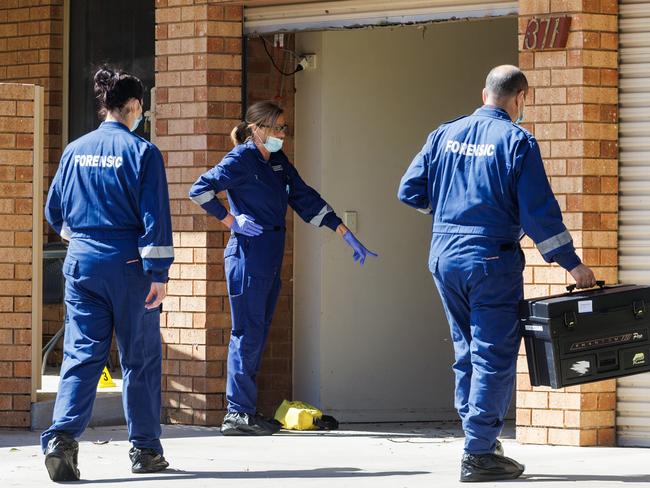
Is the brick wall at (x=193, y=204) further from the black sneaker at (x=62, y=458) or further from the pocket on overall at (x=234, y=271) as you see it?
the black sneaker at (x=62, y=458)

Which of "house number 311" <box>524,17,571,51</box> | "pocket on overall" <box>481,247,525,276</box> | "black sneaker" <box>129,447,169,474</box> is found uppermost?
"house number 311" <box>524,17,571,51</box>

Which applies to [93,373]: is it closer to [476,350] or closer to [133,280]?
[133,280]

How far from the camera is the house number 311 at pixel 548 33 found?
8.01m

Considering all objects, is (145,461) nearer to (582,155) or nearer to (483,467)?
(483,467)

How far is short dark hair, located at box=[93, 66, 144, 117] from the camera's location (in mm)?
7027

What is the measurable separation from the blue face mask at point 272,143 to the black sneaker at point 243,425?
1.67m

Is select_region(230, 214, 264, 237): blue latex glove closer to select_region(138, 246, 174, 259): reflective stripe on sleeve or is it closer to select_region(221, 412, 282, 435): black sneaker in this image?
select_region(221, 412, 282, 435): black sneaker

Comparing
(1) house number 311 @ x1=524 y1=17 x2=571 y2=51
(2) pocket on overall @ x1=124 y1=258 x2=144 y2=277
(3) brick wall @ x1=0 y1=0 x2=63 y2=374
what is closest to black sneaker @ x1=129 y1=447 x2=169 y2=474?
(2) pocket on overall @ x1=124 y1=258 x2=144 y2=277

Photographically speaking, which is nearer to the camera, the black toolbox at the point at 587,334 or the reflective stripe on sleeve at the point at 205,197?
the black toolbox at the point at 587,334

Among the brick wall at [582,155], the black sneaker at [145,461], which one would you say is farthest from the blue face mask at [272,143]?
the black sneaker at [145,461]

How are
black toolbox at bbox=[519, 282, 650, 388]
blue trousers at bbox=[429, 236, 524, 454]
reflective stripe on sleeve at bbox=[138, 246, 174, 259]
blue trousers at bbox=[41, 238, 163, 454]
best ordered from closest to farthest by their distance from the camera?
black toolbox at bbox=[519, 282, 650, 388]
blue trousers at bbox=[429, 236, 524, 454]
reflective stripe on sleeve at bbox=[138, 246, 174, 259]
blue trousers at bbox=[41, 238, 163, 454]

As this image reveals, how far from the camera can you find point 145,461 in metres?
7.06

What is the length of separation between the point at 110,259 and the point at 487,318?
6.04 feet

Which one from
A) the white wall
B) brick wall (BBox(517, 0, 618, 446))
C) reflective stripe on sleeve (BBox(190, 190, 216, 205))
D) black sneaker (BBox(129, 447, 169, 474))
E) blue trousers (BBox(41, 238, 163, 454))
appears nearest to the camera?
Answer: blue trousers (BBox(41, 238, 163, 454))
